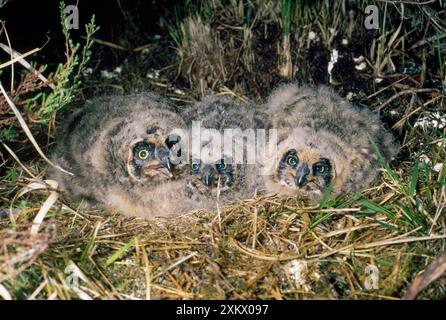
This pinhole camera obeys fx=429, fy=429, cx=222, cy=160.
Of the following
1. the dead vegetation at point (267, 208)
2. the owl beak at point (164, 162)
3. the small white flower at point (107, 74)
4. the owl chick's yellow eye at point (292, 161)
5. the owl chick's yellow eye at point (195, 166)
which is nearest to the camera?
the dead vegetation at point (267, 208)

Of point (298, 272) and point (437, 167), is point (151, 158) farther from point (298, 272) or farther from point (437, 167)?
point (437, 167)

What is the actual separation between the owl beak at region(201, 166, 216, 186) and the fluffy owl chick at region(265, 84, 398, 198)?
0.63 meters

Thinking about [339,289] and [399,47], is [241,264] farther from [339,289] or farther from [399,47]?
[399,47]

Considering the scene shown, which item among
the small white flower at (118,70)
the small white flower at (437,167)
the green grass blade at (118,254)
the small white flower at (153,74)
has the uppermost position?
the small white flower at (118,70)

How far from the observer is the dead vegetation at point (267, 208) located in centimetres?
281

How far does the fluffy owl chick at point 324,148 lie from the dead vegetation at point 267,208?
0.19 m

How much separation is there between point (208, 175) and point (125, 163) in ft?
2.50

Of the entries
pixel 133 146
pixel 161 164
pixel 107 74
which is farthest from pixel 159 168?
pixel 107 74

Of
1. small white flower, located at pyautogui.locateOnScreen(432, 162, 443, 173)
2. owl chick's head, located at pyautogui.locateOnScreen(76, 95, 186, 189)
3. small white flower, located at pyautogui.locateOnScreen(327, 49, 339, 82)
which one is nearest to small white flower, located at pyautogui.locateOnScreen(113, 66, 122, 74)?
owl chick's head, located at pyautogui.locateOnScreen(76, 95, 186, 189)

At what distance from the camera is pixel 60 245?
3.10 metres

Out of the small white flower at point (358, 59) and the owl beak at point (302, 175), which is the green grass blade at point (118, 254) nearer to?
the owl beak at point (302, 175)

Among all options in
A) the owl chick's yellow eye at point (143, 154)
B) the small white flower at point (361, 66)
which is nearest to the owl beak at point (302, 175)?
the owl chick's yellow eye at point (143, 154)

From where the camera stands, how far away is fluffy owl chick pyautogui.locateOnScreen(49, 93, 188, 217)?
Result: 382cm

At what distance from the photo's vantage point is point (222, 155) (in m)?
3.83
